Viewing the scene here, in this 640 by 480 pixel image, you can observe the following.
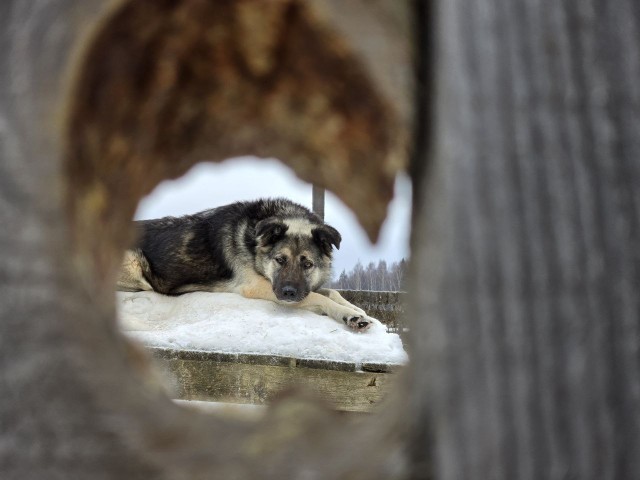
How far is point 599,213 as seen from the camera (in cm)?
54

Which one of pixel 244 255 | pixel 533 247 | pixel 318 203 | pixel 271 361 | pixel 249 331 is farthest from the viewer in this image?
pixel 318 203

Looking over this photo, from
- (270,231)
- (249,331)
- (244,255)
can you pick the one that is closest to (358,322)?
(249,331)

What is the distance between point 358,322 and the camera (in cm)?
574

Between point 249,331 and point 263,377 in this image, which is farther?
point 249,331

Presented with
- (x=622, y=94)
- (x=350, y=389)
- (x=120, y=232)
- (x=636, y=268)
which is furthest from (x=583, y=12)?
(x=350, y=389)

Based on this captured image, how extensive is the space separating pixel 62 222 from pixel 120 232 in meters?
0.27

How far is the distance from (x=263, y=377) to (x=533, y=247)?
3651 mm

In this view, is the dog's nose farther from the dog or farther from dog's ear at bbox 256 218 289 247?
dog's ear at bbox 256 218 289 247

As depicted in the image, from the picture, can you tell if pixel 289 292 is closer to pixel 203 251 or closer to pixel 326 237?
pixel 326 237

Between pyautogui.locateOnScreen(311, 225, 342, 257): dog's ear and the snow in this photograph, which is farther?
pyautogui.locateOnScreen(311, 225, 342, 257): dog's ear

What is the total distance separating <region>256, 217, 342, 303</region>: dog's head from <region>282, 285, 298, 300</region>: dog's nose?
15mm

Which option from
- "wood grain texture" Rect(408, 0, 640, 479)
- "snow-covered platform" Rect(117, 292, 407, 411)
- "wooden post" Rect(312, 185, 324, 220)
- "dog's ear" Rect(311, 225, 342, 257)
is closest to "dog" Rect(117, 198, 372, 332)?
"dog's ear" Rect(311, 225, 342, 257)

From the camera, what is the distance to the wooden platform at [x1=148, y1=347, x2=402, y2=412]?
3.91m

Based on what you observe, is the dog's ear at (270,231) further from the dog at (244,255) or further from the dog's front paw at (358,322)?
the dog's front paw at (358,322)
